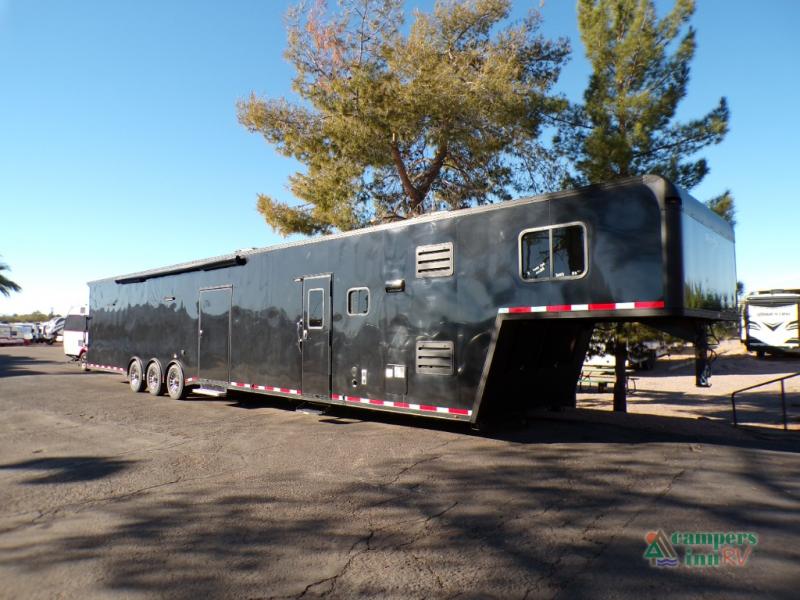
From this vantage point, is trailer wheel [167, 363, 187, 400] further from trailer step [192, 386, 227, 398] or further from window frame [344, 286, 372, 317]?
window frame [344, 286, 372, 317]

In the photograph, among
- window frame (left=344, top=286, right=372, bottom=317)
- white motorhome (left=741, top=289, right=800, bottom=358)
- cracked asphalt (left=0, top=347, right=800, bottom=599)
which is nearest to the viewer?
cracked asphalt (left=0, top=347, right=800, bottom=599)

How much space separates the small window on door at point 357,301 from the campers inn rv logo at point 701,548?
18.0ft

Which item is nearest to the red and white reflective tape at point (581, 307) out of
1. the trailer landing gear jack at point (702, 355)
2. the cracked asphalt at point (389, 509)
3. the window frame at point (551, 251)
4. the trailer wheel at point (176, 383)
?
the window frame at point (551, 251)

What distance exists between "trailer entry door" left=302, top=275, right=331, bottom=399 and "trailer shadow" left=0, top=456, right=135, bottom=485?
3.33 meters

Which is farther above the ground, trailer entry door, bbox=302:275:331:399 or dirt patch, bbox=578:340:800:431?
trailer entry door, bbox=302:275:331:399

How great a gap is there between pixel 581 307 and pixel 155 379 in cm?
1100

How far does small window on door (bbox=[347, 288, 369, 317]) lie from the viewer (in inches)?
343

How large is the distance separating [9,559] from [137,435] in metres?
4.57

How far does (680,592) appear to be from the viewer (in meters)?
3.33

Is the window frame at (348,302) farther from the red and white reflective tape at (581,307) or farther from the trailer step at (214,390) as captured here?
the trailer step at (214,390)

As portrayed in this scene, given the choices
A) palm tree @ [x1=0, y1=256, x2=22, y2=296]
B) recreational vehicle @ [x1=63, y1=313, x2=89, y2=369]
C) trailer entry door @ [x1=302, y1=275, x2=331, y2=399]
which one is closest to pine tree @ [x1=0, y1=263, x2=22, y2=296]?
palm tree @ [x1=0, y1=256, x2=22, y2=296]

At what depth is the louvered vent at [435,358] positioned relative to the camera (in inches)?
298

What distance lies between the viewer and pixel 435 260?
793 centimetres

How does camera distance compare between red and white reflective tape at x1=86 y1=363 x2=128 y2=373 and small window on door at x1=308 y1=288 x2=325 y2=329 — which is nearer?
small window on door at x1=308 y1=288 x2=325 y2=329
